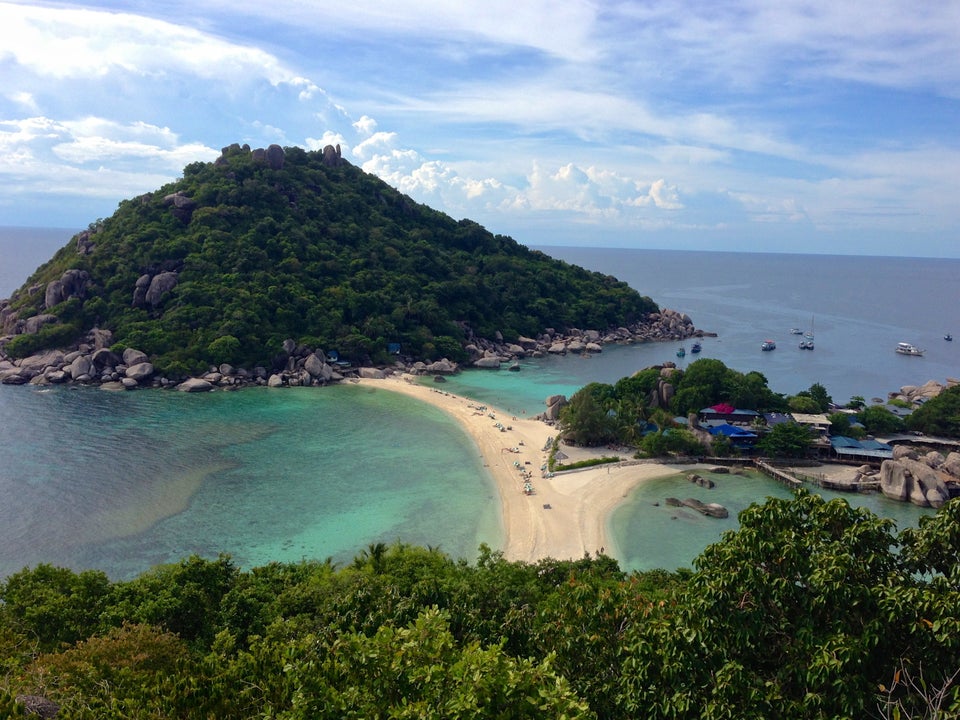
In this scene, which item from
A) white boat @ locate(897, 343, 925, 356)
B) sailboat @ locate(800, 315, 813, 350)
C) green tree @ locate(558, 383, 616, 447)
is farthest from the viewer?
sailboat @ locate(800, 315, 813, 350)

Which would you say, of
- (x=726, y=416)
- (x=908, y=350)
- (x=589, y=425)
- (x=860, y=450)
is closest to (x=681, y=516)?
(x=589, y=425)

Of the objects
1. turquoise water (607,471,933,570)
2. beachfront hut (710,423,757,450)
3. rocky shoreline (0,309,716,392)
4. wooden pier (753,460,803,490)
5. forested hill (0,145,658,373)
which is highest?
forested hill (0,145,658,373)

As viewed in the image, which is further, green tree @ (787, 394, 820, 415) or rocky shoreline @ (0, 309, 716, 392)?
rocky shoreline @ (0, 309, 716, 392)

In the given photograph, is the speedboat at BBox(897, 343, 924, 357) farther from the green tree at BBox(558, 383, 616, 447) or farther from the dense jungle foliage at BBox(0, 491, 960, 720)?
the dense jungle foliage at BBox(0, 491, 960, 720)

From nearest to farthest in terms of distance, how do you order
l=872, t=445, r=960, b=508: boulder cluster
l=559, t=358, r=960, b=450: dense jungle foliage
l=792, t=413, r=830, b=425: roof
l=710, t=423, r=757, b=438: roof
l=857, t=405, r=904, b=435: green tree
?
l=872, t=445, r=960, b=508: boulder cluster < l=559, t=358, r=960, b=450: dense jungle foliage < l=710, t=423, r=757, b=438: roof < l=792, t=413, r=830, b=425: roof < l=857, t=405, r=904, b=435: green tree

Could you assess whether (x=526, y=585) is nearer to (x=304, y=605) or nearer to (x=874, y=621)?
(x=304, y=605)

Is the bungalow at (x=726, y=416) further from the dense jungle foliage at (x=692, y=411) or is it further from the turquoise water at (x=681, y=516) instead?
the turquoise water at (x=681, y=516)

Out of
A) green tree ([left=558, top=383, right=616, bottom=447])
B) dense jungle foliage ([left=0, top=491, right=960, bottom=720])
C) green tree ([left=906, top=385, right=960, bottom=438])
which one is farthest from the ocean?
dense jungle foliage ([left=0, top=491, right=960, bottom=720])
